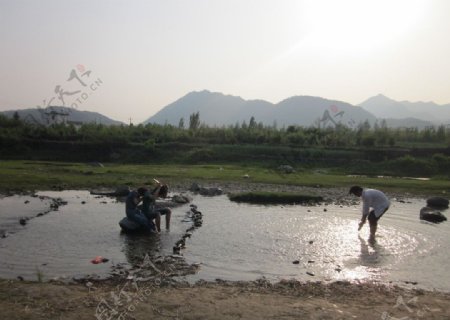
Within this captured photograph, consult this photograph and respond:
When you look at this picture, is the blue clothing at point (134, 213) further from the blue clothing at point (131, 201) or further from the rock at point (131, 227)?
the rock at point (131, 227)

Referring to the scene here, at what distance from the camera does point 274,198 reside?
32.9m

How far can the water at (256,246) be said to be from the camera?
14953 millimetres

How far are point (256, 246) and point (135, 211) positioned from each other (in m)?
5.40

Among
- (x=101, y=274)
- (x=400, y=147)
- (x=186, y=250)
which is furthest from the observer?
(x=400, y=147)

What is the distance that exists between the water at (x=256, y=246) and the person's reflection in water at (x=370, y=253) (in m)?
0.04

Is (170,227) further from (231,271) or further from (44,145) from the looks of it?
(44,145)

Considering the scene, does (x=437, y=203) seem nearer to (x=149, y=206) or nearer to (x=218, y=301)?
(x=149, y=206)

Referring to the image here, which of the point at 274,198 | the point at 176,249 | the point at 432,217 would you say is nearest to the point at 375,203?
the point at 432,217

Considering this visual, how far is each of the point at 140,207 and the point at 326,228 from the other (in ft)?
29.6

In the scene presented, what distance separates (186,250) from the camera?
685 inches

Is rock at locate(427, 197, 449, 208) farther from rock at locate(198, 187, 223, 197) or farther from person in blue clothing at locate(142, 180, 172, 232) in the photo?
person in blue clothing at locate(142, 180, 172, 232)

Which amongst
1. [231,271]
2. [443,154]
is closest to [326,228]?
[231,271]

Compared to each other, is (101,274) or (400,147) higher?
(400,147)

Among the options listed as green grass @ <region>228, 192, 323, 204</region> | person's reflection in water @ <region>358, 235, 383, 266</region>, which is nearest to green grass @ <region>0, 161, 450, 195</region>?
green grass @ <region>228, 192, 323, 204</region>
